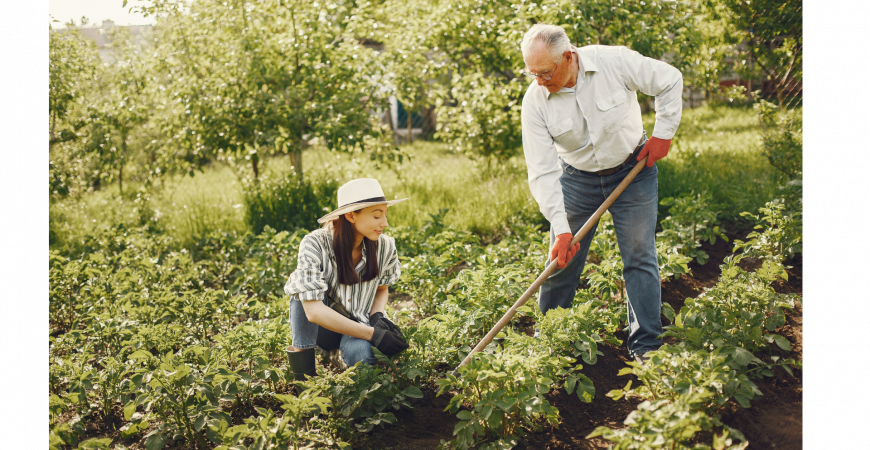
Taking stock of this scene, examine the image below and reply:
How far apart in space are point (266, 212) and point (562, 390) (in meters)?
4.33

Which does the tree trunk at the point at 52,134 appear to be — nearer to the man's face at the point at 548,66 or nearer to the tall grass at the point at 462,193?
the tall grass at the point at 462,193

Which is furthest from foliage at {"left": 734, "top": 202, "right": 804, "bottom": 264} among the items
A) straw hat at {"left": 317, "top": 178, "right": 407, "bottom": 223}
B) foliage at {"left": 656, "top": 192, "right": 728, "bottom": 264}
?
straw hat at {"left": 317, "top": 178, "right": 407, "bottom": 223}

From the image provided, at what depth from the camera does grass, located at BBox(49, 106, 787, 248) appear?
5.88 m

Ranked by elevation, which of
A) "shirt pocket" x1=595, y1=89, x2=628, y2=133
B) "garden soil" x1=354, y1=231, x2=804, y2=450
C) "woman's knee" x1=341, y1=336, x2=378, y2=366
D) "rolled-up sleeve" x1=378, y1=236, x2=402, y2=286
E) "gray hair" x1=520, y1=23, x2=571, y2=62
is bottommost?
"garden soil" x1=354, y1=231, x2=804, y2=450

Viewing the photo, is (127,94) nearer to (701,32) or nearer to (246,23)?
(246,23)

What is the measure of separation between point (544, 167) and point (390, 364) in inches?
49.8

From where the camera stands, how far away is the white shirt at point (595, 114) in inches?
123

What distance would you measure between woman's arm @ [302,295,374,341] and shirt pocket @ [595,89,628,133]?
1594mm

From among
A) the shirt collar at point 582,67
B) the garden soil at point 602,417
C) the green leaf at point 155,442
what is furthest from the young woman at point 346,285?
the shirt collar at point 582,67

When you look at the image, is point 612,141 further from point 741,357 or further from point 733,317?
point 741,357

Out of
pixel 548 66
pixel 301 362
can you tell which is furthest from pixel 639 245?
pixel 301 362

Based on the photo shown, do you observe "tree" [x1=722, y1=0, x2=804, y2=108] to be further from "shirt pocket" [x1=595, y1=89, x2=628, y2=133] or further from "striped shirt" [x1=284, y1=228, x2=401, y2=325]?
"striped shirt" [x1=284, y1=228, x2=401, y2=325]

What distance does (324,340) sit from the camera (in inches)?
128
